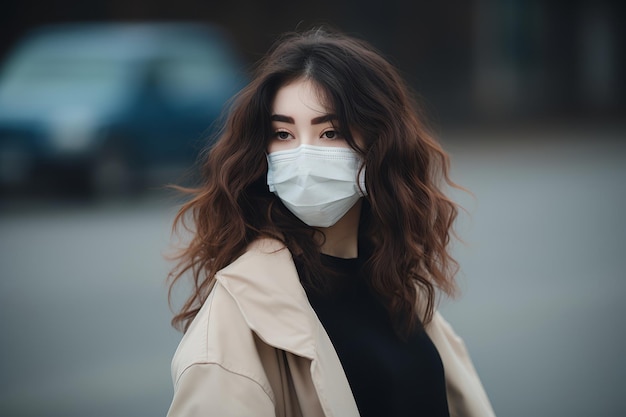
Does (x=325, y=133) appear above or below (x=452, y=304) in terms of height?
above

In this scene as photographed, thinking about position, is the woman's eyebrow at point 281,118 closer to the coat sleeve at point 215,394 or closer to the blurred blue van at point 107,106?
the coat sleeve at point 215,394

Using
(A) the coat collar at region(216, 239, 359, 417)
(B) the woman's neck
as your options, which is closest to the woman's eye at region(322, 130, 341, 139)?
(B) the woman's neck

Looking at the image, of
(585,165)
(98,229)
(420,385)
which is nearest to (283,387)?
(420,385)

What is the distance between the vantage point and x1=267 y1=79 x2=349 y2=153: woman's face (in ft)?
6.99

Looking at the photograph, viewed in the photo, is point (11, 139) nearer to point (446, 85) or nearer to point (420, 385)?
point (420, 385)

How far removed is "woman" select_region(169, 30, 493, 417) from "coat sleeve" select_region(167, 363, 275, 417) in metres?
0.08

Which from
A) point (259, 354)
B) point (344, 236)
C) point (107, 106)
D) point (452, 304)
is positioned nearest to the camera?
point (259, 354)

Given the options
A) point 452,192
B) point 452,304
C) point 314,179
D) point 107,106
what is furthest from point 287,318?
point 107,106

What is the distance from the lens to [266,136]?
2207 mm

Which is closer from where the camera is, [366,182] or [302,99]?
[302,99]

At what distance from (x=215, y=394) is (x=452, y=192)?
807 centimetres

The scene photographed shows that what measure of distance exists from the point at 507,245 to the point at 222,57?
526cm

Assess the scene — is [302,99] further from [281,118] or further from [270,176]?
[270,176]

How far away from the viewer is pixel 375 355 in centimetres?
212
